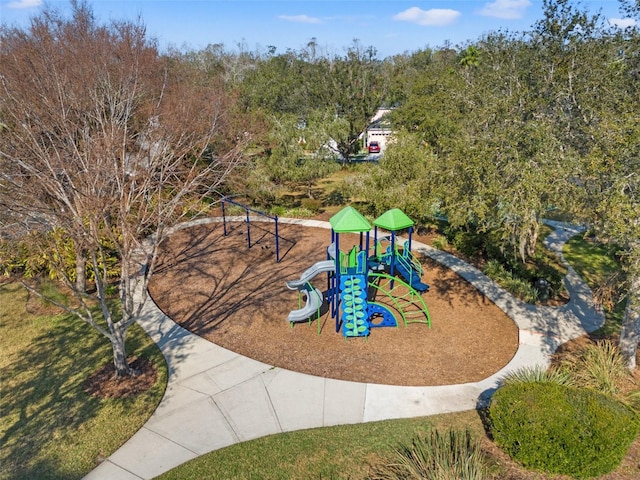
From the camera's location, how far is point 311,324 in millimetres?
12336

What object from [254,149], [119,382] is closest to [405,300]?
[119,382]

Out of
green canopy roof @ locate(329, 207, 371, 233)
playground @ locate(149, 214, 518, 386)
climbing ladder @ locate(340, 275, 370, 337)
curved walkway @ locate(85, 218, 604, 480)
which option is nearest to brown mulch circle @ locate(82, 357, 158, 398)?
curved walkway @ locate(85, 218, 604, 480)

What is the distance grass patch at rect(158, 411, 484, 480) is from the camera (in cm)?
716

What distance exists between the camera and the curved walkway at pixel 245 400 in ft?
25.5

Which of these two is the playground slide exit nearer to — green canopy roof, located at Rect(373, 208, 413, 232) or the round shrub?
green canopy roof, located at Rect(373, 208, 413, 232)

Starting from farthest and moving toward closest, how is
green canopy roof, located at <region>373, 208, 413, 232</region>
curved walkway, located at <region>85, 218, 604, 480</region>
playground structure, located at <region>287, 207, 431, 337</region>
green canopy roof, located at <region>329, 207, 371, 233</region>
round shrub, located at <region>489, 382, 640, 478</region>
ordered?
1. green canopy roof, located at <region>373, 208, 413, 232</region>
2. green canopy roof, located at <region>329, 207, 371, 233</region>
3. playground structure, located at <region>287, 207, 431, 337</region>
4. curved walkway, located at <region>85, 218, 604, 480</region>
5. round shrub, located at <region>489, 382, 640, 478</region>

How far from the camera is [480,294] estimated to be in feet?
46.7

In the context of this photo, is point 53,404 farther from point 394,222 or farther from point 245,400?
point 394,222

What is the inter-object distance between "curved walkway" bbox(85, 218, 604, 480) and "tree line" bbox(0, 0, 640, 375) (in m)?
1.74

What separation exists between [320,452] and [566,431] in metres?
4.03

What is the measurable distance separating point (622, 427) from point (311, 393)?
5.61m

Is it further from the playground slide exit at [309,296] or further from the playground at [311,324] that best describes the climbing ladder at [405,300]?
the playground slide exit at [309,296]

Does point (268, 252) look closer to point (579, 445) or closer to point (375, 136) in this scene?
point (579, 445)

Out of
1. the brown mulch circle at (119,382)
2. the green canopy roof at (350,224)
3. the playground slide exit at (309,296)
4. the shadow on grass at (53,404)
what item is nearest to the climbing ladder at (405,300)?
the green canopy roof at (350,224)
